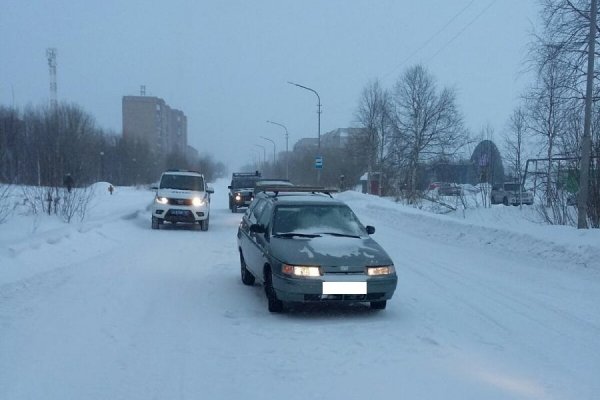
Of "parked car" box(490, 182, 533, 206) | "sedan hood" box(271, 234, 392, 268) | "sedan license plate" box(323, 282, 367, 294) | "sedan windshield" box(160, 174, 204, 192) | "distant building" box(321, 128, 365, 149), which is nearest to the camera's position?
"sedan license plate" box(323, 282, 367, 294)

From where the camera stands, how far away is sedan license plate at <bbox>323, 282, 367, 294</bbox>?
734 cm

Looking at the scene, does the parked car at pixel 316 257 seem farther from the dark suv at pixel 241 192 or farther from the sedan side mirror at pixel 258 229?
the dark suv at pixel 241 192

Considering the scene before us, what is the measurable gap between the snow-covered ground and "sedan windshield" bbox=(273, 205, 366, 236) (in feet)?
3.84

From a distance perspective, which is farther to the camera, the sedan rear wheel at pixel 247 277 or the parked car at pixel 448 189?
the parked car at pixel 448 189

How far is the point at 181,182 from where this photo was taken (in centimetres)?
2109

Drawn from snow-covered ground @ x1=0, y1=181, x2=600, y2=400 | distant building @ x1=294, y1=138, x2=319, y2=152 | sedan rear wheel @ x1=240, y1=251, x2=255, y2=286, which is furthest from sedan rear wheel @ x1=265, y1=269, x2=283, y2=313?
distant building @ x1=294, y1=138, x2=319, y2=152

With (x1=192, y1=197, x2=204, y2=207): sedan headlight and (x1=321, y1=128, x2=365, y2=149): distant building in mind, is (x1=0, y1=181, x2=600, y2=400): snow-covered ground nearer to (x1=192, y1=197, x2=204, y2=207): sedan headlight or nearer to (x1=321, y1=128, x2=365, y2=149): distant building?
(x1=192, y1=197, x2=204, y2=207): sedan headlight

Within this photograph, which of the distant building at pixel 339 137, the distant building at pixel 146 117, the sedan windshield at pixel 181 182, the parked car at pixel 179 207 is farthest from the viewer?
the distant building at pixel 146 117

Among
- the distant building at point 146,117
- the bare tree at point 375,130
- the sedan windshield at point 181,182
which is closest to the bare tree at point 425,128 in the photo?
the bare tree at point 375,130

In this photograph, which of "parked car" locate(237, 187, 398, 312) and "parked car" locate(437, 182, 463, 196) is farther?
"parked car" locate(437, 182, 463, 196)

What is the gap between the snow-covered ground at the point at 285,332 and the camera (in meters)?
5.11

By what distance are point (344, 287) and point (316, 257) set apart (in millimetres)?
522

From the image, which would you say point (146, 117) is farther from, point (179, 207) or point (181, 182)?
point (179, 207)

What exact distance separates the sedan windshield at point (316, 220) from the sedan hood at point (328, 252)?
38cm
